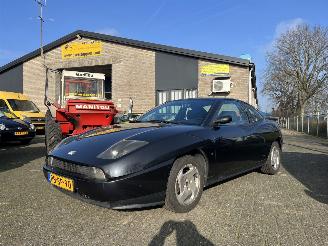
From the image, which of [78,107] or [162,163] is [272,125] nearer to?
[162,163]

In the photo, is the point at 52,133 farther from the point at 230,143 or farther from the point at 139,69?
the point at 139,69

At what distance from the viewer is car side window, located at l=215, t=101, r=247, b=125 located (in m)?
4.84

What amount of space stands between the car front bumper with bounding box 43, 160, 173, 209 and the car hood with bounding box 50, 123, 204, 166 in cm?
22

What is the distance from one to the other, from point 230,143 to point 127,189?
181cm

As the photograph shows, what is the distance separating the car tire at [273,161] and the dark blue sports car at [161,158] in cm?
84

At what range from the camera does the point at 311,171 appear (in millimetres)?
6605

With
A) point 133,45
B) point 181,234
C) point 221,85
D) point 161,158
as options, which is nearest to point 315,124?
point 221,85

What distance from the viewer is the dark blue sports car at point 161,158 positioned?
339cm

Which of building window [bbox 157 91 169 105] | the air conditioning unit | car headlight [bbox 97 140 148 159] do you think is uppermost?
the air conditioning unit

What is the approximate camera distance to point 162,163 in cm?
359

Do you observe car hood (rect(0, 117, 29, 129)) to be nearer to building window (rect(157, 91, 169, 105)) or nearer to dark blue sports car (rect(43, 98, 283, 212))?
dark blue sports car (rect(43, 98, 283, 212))

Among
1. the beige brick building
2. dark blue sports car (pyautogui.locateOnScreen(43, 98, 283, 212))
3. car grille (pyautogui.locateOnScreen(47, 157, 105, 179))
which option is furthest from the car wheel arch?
the beige brick building

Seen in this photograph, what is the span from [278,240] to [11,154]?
724 centimetres

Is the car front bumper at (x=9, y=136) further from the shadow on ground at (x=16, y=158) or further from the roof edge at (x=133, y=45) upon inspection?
the roof edge at (x=133, y=45)
